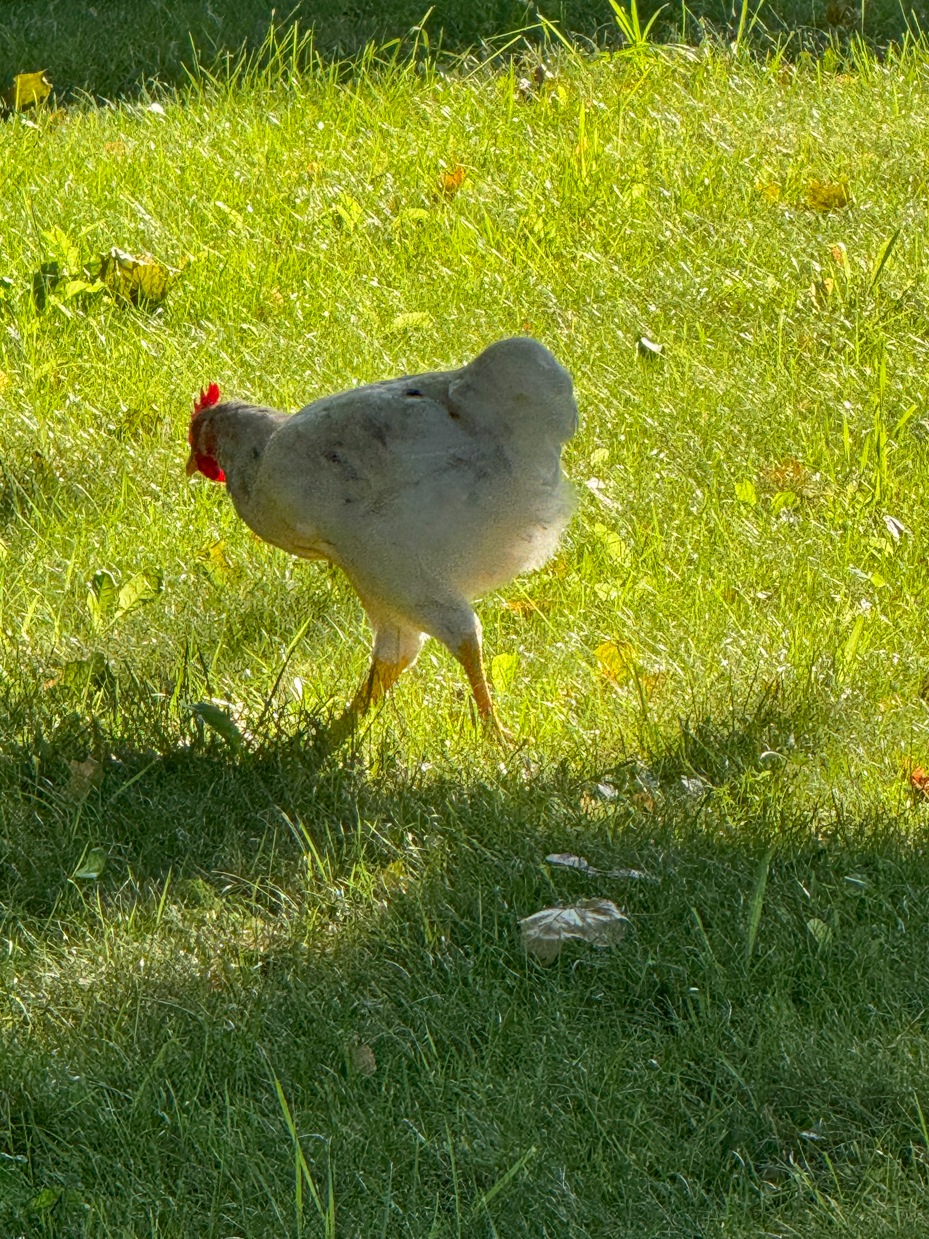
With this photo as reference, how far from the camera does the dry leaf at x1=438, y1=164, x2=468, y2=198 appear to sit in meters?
7.25

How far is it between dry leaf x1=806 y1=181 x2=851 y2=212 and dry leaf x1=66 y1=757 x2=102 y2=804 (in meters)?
4.46

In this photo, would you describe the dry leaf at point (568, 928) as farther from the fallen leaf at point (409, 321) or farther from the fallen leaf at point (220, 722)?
the fallen leaf at point (409, 321)

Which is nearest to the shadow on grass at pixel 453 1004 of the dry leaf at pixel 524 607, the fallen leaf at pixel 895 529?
the dry leaf at pixel 524 607

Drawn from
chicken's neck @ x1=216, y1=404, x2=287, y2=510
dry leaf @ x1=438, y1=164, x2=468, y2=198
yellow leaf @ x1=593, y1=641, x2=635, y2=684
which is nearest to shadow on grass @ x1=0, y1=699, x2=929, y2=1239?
yellow leaf @ x1=593, y1=641, x2=635, y2=684

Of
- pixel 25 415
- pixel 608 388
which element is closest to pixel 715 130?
pixel 608 388

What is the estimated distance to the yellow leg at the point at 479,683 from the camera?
13.6ft

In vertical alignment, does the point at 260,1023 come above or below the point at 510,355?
below

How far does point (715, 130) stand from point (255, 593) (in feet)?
12.6

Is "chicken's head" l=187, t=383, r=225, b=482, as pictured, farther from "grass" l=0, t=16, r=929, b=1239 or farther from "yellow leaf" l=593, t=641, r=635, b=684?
"yellow leaf" l=593, t=641, r=635, b=684

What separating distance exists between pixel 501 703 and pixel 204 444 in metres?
1.11

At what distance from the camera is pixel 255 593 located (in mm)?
4945

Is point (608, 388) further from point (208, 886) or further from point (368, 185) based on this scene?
point (208, 886)

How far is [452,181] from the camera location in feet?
23.9

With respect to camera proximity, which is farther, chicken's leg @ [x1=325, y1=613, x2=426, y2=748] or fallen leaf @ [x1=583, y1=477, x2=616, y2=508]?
fallen leaf @ [x1=583, y1=477, x2=616, y2=508]
